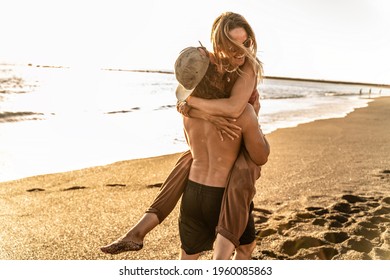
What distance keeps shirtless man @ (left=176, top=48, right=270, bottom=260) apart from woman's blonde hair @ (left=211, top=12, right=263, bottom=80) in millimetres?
110

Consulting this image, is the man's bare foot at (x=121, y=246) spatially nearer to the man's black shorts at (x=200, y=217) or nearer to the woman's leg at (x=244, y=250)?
the man's black shorts at (x=200, y=217)

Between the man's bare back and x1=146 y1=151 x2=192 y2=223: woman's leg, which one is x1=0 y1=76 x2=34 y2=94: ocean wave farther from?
the man's bare back

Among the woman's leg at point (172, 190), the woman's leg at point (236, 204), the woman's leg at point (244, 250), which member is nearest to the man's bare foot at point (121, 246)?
the woman's leg at point (172, 190)

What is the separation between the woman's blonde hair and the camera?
5.74ft

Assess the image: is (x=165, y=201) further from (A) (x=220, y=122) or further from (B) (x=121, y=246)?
(A) (x=220, y=122)

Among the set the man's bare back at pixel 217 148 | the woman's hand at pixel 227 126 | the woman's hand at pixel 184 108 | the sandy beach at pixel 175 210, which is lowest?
the sandy beach at pixel 175 210

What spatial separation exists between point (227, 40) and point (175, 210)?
3.35 m

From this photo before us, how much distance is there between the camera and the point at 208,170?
81.9 inches

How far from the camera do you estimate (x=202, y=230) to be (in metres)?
2.21

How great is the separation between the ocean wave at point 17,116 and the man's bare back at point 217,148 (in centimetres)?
1367

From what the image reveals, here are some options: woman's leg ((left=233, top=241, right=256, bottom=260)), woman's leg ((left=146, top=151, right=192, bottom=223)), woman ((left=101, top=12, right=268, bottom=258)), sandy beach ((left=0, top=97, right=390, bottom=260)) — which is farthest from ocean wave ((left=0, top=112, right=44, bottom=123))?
woman ((left=101, top=12, right=268, bottom=258))

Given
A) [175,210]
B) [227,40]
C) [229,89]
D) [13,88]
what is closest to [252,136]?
[229,89]

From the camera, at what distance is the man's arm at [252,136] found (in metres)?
1.89
